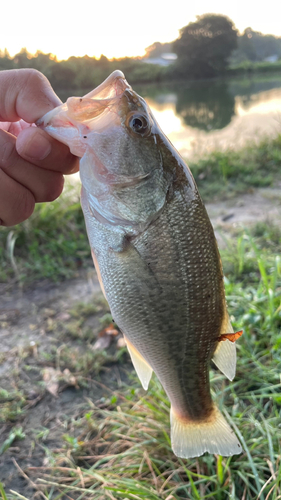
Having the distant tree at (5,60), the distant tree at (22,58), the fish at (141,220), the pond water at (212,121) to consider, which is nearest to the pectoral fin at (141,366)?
the fish at (141,220)

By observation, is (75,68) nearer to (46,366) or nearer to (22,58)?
(22,58)

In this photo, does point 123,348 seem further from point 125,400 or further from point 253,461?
point 253,461

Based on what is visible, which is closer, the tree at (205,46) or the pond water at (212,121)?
the pond water at (212,121)

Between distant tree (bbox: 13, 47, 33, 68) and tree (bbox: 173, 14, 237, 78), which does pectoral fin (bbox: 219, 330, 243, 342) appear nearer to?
distant tree (bbox: 13, 47, 33, 68)

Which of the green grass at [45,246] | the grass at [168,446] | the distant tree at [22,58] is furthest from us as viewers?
the distant tree at [22,58]

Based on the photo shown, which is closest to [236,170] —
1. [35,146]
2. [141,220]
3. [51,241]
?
[51,241]

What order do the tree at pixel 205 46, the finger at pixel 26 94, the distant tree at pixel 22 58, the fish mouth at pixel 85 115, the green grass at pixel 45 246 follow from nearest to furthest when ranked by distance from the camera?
the fish mouth at pixel 85 115, the finger at pixel 26 94, the green grass at pixel 45 246, the distant tree at pixel 22 58, the tree at pixel 205 46

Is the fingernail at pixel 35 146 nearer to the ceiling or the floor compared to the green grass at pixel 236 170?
nearer to the ceiling

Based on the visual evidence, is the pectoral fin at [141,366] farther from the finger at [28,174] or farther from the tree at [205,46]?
the tree at [205,46]
